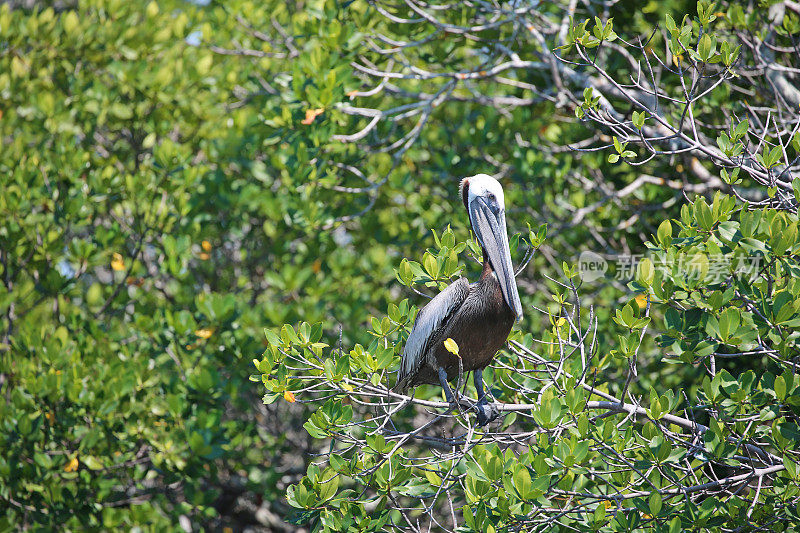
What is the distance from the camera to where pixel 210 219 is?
21.4 feet

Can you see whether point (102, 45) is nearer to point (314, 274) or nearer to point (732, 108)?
point (314, 274)

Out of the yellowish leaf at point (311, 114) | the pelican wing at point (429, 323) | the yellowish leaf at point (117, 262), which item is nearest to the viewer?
the pelican wing at point (429, 323)

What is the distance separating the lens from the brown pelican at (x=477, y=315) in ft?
11.1

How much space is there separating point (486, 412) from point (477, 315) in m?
0.57

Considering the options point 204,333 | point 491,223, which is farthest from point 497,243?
point 204,333

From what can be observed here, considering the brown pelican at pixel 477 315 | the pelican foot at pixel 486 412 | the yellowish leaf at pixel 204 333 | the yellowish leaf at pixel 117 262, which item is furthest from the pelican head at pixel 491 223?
the yellowish leaf at pixel 117 262

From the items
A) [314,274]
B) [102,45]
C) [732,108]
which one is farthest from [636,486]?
[102,45]

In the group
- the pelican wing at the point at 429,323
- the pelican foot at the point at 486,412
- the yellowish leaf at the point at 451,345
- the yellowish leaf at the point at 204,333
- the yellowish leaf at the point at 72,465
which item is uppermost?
the yellowish leaf at the point at 451,345

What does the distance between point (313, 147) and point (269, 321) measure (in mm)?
1670

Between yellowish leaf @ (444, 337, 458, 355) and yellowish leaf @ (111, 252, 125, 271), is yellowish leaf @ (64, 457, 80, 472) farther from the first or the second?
yellowish leaf @ (444, 337, 458, 355)

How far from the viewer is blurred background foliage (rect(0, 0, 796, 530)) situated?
16.7ft

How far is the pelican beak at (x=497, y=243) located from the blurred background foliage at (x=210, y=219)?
83 cm

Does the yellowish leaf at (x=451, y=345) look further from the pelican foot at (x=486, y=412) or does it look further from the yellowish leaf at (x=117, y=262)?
the yellowish leaf at (x=117, y=262)

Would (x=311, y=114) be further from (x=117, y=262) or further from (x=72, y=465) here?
(x=72, y=465)
